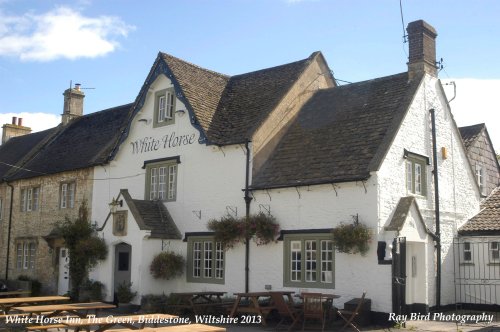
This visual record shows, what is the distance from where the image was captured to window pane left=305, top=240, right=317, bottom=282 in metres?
17.0

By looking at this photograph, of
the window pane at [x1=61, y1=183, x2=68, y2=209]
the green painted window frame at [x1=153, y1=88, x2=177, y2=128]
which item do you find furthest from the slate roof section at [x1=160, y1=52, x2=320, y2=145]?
the window pane at [x1=61, y1=183, x2=68, y2=209]

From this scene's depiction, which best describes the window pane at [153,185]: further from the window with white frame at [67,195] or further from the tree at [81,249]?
the window with white frame at [67,195]

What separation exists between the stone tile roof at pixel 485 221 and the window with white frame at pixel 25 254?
18653 millimetres

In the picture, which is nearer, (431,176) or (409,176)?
(409,176)

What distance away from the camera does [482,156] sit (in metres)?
23.6

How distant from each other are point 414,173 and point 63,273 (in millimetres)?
15187

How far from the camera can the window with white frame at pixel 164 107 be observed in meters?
21.9

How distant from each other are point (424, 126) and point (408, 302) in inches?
219

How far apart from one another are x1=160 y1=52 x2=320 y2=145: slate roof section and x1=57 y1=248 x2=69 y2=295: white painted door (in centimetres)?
903

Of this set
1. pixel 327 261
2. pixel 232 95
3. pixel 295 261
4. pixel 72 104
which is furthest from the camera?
pixel 72 104

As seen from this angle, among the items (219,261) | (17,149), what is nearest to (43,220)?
(17,149)

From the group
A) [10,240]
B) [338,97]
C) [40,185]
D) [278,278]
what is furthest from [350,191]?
[10,240]

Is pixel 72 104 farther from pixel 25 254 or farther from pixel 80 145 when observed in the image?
pixel 25 254

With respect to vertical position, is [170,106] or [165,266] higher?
[170,106]
